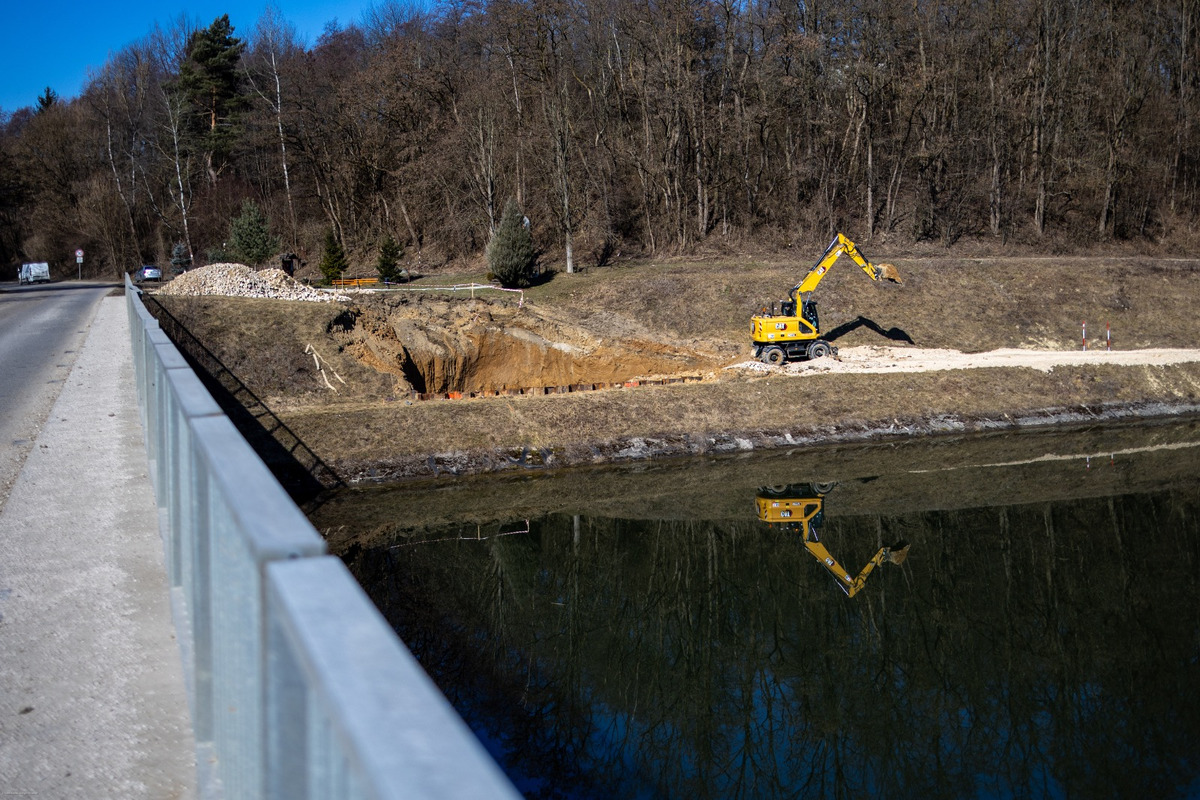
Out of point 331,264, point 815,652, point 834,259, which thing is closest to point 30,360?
point 815,652

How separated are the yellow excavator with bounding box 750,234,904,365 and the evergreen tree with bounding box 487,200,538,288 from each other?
1085 centimetres

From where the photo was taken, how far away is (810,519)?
62.4ft

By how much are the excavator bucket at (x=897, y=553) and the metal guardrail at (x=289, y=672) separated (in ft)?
47.9

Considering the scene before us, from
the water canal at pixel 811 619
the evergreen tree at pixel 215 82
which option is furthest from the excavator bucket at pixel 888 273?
the evergreen tree at pixel 215 82

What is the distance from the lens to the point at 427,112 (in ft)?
164

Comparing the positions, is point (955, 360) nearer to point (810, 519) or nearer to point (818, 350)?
point (818, 350)

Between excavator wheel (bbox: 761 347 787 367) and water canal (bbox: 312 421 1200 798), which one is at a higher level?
excavator wheel (bbox: 761 347 787 367)

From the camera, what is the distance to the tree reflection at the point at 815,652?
10.3 metres

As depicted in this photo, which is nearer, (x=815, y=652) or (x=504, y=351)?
(x=815, y=652)

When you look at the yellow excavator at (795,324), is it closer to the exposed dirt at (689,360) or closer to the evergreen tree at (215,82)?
the exposed dirt at (689,360)

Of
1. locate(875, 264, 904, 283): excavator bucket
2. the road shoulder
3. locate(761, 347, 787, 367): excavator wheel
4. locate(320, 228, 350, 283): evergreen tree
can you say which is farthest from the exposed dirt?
the road shoulder

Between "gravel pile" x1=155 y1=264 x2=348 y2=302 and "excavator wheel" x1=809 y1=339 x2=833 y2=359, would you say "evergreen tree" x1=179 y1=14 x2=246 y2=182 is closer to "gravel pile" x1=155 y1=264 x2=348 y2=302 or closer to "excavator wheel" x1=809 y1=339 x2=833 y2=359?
"gravel pile" x1=155 y1=264 x2=348 y2=302

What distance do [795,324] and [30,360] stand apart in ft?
64.1

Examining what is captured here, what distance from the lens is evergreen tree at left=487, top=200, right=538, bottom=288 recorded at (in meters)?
35.5
